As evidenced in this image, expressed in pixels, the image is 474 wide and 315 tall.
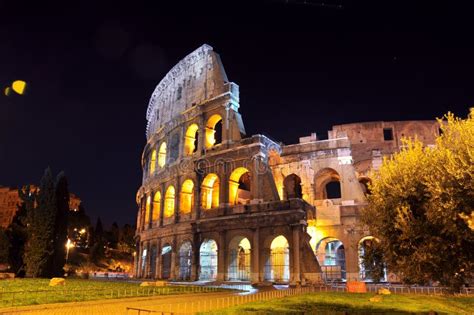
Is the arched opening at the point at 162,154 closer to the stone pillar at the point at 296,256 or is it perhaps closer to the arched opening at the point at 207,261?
the arched opening at the point at 207,261

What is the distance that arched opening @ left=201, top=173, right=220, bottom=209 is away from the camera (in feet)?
106

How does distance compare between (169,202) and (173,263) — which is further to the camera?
(169,202)

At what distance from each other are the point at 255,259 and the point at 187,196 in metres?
10.7

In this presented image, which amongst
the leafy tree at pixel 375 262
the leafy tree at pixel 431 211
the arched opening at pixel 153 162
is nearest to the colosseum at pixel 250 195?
the arched opening at pixel 153 162

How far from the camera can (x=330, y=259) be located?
3219cm

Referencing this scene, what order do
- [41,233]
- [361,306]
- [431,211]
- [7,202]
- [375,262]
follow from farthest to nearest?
[7,202] < [41,233] < [375,262] < [361,306] < [431,211]

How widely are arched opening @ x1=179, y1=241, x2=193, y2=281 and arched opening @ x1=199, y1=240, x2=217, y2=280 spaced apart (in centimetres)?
100

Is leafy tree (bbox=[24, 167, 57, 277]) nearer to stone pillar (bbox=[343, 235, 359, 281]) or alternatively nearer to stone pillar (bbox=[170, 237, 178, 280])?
stone pillar (bbox=[170, 237, 178, 280])

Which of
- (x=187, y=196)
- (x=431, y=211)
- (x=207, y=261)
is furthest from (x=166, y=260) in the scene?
(x=431, y=211)

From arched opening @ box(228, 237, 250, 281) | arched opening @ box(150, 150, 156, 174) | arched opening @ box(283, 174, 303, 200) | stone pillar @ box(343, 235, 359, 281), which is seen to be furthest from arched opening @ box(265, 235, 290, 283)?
arched opening @ box(150, 150, 156, 174)

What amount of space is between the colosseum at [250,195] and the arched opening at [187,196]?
91mm

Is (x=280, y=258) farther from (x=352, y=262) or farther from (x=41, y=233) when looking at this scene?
(x=41, y=233)

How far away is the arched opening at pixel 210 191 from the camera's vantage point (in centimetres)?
3239

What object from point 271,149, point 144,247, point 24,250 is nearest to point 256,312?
point 271,149
